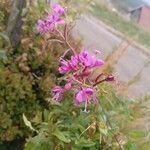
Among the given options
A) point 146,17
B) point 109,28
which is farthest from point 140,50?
point 146,17

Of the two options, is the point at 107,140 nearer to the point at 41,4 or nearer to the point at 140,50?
the point at 41,4

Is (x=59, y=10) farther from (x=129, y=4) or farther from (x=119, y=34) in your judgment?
(x=129, y=4)

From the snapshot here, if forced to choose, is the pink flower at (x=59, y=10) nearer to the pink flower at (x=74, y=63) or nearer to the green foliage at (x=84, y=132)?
the pink flower at (x=74, y=63)

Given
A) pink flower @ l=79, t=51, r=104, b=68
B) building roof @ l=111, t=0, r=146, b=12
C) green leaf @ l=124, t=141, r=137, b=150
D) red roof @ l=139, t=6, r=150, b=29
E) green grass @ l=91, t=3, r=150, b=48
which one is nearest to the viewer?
pink flower @ l=79, t=51, r=104, b=68

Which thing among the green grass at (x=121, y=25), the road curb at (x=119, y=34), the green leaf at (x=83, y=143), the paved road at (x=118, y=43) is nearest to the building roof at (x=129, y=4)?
the green grass at (x=121, y=25)

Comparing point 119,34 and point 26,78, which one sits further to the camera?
point 119,34

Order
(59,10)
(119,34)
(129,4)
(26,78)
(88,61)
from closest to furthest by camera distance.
A: (88,61) < (59,10) < (26,78) < (119,34) < (129,4)

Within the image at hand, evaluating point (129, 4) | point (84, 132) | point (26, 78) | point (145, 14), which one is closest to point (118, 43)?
point (26, 78)

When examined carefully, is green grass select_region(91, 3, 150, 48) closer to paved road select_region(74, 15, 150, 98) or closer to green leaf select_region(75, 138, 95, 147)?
paved road select_region(74, 15, 150, 98)

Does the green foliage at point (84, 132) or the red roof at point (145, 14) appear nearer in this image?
the green foliage at point (84, 132)

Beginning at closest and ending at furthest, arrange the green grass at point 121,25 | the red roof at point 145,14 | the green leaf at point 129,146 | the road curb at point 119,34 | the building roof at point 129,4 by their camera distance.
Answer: the green leaf at point 129,146, the road curb at point 119,34, the green grass at point 121,25, the building roof at point 129,4, the red roof at point 145,14

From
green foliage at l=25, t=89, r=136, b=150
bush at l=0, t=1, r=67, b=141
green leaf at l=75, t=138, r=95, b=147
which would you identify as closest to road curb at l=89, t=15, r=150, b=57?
bush at l=0, t=1, r=67, b=141

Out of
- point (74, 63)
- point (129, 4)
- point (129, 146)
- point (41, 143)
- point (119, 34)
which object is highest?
point (74, 63)
